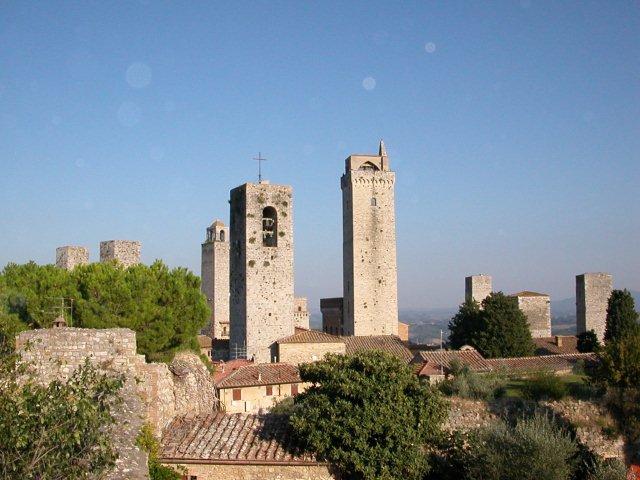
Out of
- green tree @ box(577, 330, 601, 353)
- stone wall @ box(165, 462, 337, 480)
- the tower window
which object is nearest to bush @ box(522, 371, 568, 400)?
stone wall @ box(165, 462, 337, 480)

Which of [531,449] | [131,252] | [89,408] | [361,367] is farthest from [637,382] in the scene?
[131,252]

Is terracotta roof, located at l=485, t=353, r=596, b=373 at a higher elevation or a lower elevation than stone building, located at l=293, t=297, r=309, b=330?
lower

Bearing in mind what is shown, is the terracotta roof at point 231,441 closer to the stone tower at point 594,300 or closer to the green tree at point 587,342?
the green tree at point 587,342

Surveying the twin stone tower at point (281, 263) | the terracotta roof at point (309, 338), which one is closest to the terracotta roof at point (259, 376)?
the terracotta roof at point (309, 338)

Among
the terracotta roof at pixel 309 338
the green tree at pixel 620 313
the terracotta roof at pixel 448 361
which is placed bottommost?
the terracotta roof at pixel 448 361

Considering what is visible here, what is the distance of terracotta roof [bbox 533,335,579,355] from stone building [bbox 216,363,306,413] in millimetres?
21463

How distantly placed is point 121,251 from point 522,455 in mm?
22077

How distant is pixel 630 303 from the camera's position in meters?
41.7

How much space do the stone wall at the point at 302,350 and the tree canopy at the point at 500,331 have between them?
8.63 m

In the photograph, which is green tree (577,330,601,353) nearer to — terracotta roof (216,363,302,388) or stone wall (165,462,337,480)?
terracotta roof (216,363,302,388)

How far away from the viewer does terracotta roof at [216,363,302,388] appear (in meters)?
27.6

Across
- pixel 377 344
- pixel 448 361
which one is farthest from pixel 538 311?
pixel 448 361

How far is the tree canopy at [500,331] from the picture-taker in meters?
38.6

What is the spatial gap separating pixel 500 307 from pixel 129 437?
1274 inches
